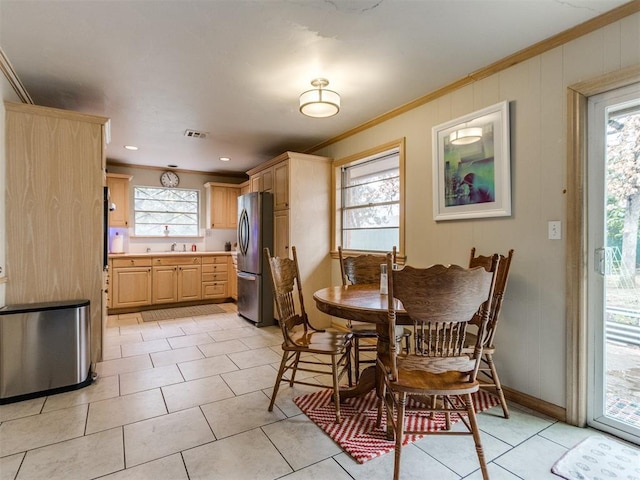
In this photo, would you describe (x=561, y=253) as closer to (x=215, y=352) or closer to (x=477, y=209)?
(x=477, y=209)

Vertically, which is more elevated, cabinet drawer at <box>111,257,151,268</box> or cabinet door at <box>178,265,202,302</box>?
cabinet drawer at <box>111,257,151,268</box>

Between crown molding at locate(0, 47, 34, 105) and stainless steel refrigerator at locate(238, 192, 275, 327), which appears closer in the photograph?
crown molding at locate(0, 47, 34, 105)

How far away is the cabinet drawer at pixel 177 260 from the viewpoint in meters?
5.34

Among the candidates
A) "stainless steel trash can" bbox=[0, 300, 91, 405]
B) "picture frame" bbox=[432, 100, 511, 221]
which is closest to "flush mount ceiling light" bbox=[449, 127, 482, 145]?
"picture frame" bbox=[432, 100, 511, 221]

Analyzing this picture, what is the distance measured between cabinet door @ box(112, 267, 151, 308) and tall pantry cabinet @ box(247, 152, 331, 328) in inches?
91.7

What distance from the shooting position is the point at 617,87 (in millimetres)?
1903

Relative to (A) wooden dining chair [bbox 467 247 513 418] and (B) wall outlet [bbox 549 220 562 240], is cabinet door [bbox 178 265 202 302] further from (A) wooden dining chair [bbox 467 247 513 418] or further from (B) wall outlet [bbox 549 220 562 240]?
(B) wall outlet [bbox 549 220 562 240]

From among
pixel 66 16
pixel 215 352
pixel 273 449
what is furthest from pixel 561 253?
pixel 66 16

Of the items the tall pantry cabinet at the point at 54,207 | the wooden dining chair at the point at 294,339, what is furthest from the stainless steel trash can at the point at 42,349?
the wooden dining chair at the point at 294,339

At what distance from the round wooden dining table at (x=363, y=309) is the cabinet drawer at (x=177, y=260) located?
3.83 meters

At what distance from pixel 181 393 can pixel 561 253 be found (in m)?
2.78

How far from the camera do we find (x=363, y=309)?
5.79 feet

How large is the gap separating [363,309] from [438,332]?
390 millimetres

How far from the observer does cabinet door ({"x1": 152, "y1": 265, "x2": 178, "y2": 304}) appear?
531cm
